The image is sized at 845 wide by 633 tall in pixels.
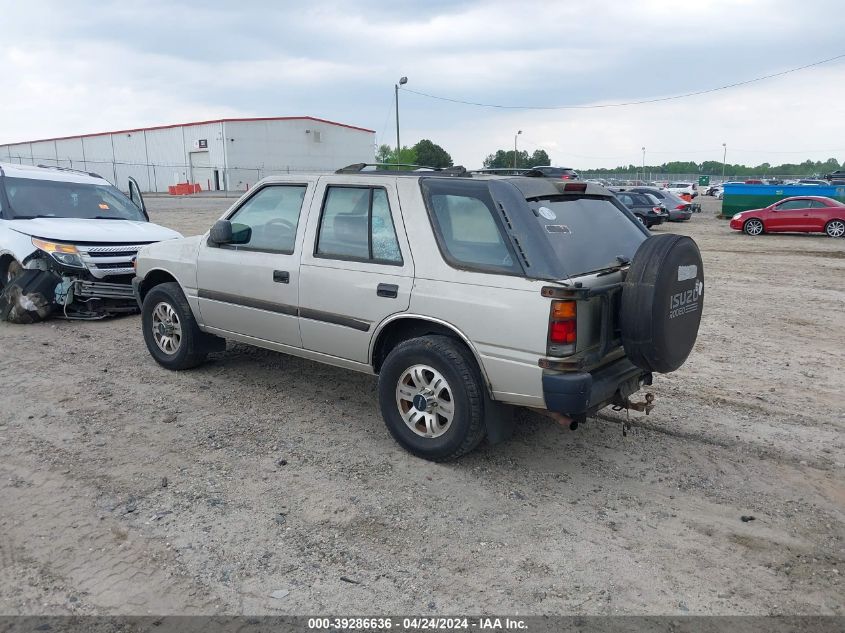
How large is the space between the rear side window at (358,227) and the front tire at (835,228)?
2113cm

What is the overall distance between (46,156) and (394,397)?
80.9 metres

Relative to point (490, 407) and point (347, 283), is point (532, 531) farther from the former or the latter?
point (347, 283)

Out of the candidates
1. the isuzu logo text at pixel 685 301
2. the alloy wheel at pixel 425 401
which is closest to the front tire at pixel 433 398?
the alloy wheel at pixel 425 401

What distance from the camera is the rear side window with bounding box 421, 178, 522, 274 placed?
13.2 feet

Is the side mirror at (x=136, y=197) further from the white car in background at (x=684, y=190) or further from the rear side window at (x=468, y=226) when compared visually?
the white car in background at (x=684, y=190)

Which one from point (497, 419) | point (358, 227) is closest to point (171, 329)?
point (358, 227)

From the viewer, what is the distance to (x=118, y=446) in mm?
4590

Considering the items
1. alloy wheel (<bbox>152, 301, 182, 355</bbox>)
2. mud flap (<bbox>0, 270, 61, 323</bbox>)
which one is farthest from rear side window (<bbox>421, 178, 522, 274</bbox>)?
mud flap (<bbox>0, 270, 61, 323</bbox>)

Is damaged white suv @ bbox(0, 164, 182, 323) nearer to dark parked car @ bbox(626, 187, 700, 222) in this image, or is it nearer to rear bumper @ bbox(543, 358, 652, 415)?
rear bumper @ bbox(543, 358, 652, 415)

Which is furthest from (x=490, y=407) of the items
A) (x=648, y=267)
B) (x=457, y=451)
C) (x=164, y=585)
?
(x=164, y=585)

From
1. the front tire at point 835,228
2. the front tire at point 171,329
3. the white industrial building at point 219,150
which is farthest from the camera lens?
the white industrial building at point 219,150

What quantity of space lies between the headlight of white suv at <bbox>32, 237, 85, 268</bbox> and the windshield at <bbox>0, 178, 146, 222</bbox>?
101cm

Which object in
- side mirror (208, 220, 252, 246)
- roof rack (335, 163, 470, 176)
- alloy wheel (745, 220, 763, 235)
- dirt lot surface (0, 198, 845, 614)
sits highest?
roof rack (335, 163, 470, 176)

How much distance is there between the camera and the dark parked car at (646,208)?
83.4ft
